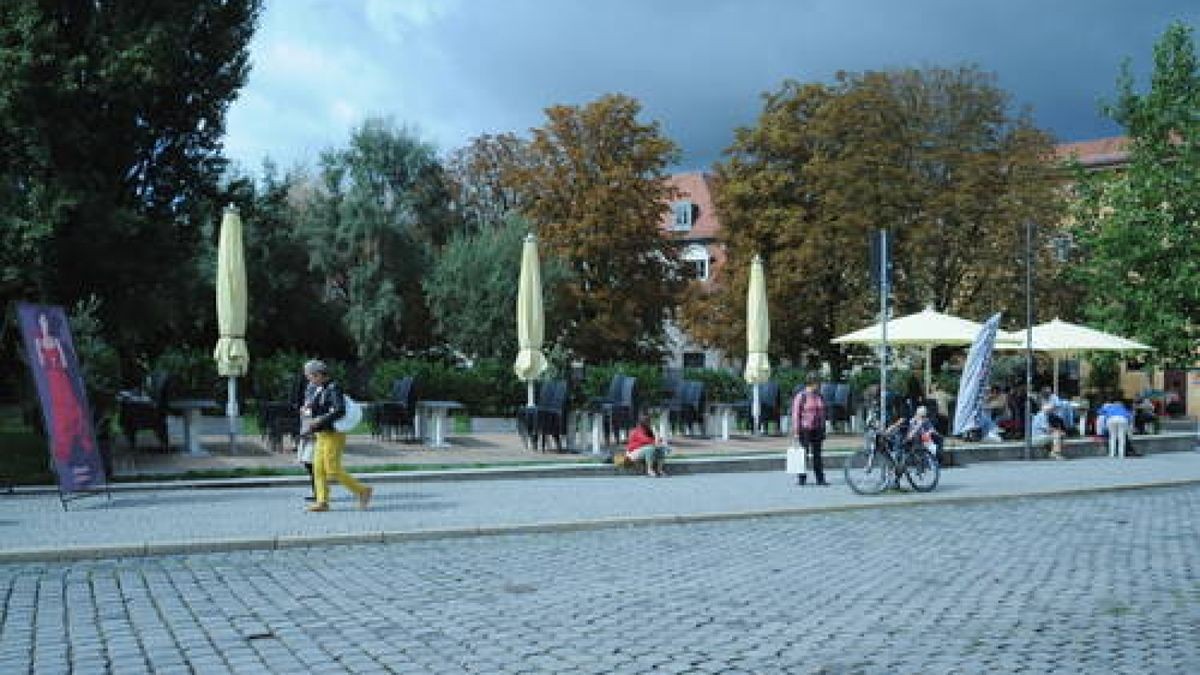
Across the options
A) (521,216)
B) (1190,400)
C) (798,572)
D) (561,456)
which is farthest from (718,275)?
(798,572)

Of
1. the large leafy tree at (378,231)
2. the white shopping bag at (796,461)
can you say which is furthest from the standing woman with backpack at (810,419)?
the large leafy tree at (378,231)

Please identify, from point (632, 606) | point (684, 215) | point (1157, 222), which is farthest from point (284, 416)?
point (684, 215)

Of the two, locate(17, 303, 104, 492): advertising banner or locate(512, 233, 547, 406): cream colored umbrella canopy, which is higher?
locate(512, 233, 547, 406): cream colored umbrella canopy

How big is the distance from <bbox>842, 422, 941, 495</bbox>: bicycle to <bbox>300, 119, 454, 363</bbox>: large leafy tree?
35.5m

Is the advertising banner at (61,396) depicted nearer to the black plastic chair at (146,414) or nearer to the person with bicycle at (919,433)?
the black plastic chair at (146,414)

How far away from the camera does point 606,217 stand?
49375 mm

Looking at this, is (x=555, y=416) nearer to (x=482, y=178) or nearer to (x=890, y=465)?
(x=890, y=465)

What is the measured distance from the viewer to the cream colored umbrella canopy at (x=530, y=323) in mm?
20688

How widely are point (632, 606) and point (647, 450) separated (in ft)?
31.9

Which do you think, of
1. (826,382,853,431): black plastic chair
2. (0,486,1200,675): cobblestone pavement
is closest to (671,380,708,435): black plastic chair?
(826,382,853,431): black plastic chair

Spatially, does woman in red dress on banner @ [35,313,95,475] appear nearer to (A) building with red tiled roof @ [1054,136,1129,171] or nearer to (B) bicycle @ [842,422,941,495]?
(B) bicycle @ [842,422,941,495]

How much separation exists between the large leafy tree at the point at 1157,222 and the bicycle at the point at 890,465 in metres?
19.8

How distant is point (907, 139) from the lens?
44.0m

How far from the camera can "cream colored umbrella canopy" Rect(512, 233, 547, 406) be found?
2069 centimetres
